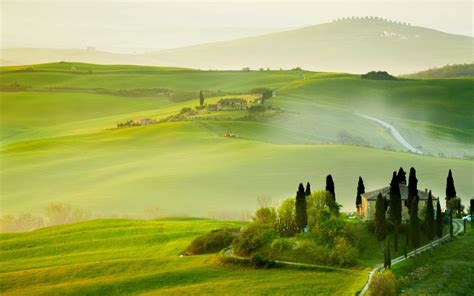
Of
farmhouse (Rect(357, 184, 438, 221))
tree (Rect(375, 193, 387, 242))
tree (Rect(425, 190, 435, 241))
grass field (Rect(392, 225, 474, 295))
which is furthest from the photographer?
farmhouse (Rect(357, 184, 438, 221))

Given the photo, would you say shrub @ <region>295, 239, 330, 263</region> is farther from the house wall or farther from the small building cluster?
the small building cluster

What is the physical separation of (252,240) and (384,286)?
1630 centimetres

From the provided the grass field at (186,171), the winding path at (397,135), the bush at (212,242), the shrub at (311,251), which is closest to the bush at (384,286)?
the shrub at (311,251)

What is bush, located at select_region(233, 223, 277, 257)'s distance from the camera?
6919 centimetres

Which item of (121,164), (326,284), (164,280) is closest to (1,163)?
(121,164)

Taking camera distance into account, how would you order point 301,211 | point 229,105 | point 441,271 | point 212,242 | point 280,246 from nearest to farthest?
1. point 441,271
2. point 280,246
3. point 212,242
4. point 301,211
5. point 229,105

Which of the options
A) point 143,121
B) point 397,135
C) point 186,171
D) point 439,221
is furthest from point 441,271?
point 397,135

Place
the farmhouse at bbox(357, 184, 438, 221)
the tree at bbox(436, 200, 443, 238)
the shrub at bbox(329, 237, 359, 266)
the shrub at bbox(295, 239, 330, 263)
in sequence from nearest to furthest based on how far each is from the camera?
the shrub at bbox(329, 237, 359, 266)
the shrub at bbox(295, 239, 330, 263)
the tree at bbox(436, 200, 443, 238)
the farmhouse at bbox(357, 184, 438, 221)

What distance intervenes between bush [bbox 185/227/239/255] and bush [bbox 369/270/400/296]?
65.7 feet

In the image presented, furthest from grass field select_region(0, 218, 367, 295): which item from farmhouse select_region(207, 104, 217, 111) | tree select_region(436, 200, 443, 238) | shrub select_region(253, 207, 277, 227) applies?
farmhouse select_region(207, 104, 217, 111)

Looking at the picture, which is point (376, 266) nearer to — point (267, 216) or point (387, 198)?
point (387, 198)

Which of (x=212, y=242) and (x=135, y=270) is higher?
(x=212, y=242)

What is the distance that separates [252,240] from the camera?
228 ft

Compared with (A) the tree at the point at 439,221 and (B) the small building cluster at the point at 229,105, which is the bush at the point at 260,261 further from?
(B) the small building cluster at the point at 229,105
